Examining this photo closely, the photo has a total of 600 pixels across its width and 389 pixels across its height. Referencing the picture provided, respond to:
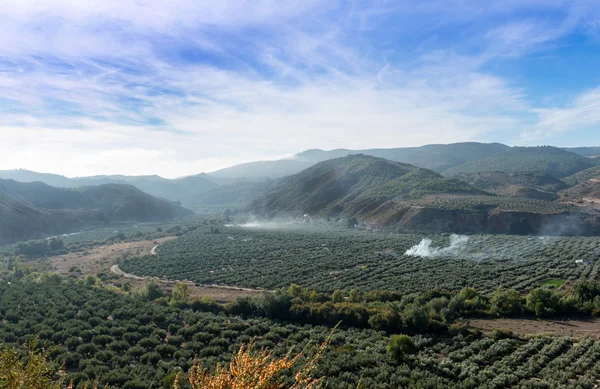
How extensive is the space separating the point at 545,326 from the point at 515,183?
12304cm

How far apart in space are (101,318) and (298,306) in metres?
16.1

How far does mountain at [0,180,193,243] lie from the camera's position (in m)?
103

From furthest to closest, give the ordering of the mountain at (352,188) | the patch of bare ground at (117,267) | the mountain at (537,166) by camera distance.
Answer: the mountain at (537,166), the mountain at (352,188), the patch of bare ground at (117,267)

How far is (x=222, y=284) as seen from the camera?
1815 inches

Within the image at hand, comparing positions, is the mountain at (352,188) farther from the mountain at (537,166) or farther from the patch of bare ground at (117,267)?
the mountain at (537,166)

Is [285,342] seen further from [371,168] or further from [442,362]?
[371,168]

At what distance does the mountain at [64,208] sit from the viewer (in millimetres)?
102688

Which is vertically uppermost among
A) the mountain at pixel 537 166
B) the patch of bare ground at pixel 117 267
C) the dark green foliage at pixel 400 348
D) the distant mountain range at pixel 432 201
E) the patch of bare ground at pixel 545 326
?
the mountain at pixel 537 166

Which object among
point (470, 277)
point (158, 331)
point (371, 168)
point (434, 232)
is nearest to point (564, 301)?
point (470, 277)

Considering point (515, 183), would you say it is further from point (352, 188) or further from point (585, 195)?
point (352, 188)

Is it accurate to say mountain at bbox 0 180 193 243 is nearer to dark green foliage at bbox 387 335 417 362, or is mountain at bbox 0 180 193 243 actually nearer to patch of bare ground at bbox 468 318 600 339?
dark green foliage at bbox 387 335 417 362

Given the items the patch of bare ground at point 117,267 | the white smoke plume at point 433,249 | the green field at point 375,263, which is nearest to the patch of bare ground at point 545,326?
the green field at point 375,263

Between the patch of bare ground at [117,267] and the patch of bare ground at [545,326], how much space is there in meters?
23.3

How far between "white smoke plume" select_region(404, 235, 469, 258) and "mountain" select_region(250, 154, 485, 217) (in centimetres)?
3684
